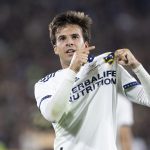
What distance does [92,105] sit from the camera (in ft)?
15.2

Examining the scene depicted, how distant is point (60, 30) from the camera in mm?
4891

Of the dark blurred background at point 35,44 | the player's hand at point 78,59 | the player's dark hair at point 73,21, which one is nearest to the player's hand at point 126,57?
the player's hand at point 78,59

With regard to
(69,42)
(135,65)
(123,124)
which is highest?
(69,42)

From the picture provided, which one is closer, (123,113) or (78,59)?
(78,59)

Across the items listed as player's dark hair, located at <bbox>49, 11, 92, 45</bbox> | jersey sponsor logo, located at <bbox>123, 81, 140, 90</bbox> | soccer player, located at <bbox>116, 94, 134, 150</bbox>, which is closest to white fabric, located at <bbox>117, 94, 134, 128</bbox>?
soccer player, located at <bbox>116, 94, 134, 150</bbox>

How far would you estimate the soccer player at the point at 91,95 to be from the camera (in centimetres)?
452

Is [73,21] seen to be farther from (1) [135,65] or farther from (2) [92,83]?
(1) [135,65]

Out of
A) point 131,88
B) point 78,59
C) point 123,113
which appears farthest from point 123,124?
point 78,59

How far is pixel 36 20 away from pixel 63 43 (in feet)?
38.7

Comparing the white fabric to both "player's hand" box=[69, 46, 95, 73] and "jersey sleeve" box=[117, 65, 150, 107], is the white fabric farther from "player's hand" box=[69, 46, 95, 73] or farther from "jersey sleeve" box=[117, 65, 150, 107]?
"player's hand" box=[69, 46, 95, 73]

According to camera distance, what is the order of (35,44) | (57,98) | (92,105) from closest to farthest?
(57,98) → (92,105) → (35,44)

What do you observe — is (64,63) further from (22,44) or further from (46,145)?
(22,44)

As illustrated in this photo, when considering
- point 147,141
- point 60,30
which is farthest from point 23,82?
point 60,30

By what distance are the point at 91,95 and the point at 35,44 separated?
11.3 metres
